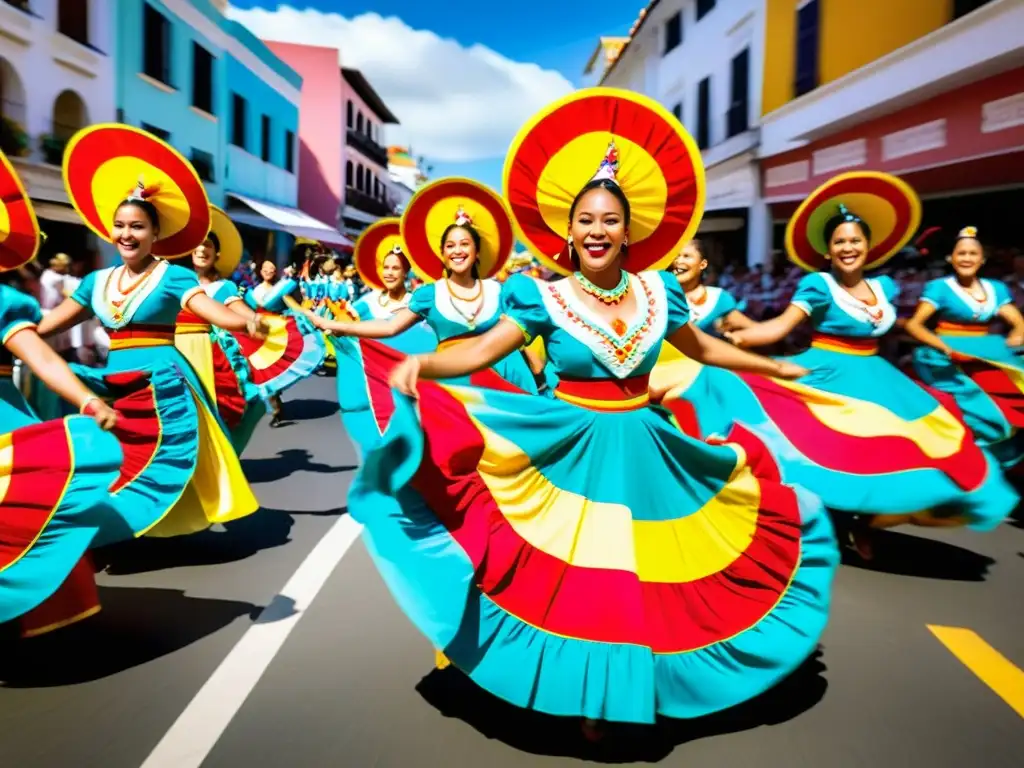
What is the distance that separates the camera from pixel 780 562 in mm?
3139

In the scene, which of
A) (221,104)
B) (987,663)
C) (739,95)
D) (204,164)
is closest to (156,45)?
(204,164)

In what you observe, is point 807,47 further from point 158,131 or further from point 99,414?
point 99,414

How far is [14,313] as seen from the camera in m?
4.02

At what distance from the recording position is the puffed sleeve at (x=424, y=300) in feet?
20.1

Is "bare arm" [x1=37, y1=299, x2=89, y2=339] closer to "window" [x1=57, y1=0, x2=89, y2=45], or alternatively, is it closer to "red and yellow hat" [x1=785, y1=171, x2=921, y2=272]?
"red and yellow hat" [x1=785, y1=171, x2=921, y2=272]

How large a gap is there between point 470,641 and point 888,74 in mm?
14089

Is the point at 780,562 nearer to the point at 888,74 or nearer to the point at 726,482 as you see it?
the point at 726,482

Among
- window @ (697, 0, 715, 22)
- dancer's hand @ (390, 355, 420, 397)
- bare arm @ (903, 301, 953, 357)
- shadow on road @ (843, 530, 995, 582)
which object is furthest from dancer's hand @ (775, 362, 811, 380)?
window @ (697, 0, 715, 22)

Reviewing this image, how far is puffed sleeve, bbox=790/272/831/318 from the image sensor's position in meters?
5.42

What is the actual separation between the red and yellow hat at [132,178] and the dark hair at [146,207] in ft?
0.14

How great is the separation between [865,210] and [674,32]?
2339 cm

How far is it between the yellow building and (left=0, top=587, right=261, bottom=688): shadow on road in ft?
39.9

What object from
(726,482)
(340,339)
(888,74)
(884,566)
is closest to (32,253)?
(340,339)

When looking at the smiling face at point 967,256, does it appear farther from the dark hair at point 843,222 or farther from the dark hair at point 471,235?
the dark hair at point 471,235
